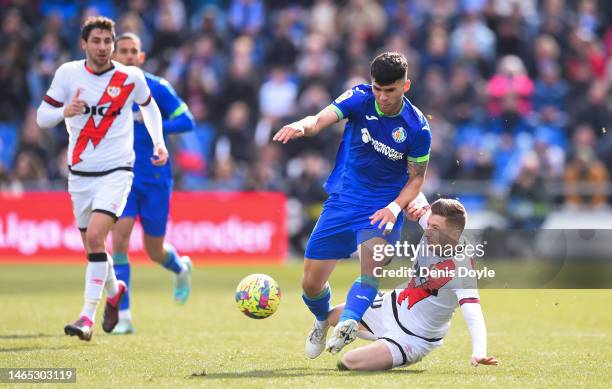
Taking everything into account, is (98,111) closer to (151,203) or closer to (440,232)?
(151,203)

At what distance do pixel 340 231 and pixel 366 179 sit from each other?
1.51ft

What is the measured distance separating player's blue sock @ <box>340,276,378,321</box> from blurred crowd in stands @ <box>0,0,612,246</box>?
456 inches

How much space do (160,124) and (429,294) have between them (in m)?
3.44

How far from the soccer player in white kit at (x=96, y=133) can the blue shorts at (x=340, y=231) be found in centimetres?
205

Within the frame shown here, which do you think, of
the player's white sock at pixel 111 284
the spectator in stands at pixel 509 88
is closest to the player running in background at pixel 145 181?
the player's white sock at pixel 111 284

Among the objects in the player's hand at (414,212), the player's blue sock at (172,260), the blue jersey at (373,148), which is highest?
the blue jersey at (373,148)

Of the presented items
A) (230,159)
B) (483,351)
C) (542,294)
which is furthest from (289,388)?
(230,159)

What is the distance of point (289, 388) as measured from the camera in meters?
7.34

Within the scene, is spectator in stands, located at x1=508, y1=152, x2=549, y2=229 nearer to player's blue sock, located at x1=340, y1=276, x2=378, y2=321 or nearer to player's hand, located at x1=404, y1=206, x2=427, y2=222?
player's hand, located at x1=404, y1=206, x2=427, y2=222

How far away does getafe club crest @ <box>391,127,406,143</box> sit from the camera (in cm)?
869

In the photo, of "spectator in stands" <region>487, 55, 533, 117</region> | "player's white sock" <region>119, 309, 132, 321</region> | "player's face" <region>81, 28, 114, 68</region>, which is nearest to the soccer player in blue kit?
"player's face" <region>81, 28, 114, 68</region>

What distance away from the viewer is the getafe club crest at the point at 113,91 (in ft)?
33.0

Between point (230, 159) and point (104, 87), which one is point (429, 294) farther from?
point (230, 159)

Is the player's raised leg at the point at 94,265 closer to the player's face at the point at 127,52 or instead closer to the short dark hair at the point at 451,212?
the player's face at the point at 127,52
